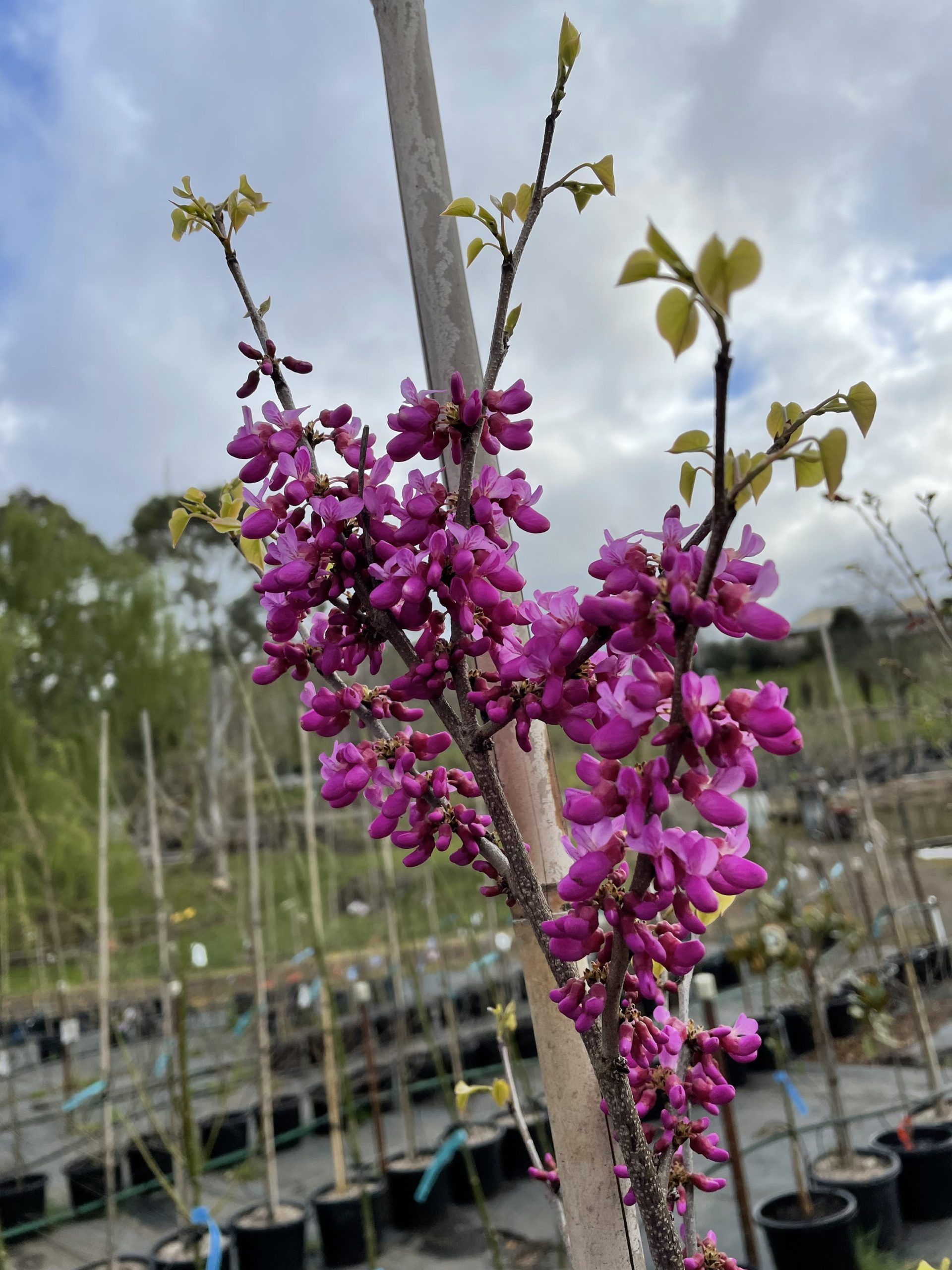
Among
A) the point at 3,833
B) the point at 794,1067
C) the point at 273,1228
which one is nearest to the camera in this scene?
the point at 273,1228

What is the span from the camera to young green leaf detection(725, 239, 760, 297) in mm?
313

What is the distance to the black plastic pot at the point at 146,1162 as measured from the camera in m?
4.19

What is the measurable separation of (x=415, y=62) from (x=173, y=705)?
9.57 metres

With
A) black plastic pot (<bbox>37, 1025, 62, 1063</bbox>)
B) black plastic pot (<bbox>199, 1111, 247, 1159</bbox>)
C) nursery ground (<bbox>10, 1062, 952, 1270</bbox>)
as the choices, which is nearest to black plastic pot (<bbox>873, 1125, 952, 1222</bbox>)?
nursery ground (<bbox>10, 1062, 952, 1270</bbox>)

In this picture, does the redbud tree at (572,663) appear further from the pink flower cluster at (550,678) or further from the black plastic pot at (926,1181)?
the black plastic pot at (926,1181)

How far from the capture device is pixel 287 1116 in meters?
4.50

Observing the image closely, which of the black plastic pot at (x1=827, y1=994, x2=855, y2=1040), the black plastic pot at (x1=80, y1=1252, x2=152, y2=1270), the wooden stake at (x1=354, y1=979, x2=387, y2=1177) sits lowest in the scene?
the black plastic pot at (x1=827, y1=994, x2=855, y2=1040)

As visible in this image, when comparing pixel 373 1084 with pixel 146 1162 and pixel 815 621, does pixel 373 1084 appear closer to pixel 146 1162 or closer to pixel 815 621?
pixel 146 1162

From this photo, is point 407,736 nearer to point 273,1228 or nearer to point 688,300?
point 688,300

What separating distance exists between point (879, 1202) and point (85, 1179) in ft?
10.3

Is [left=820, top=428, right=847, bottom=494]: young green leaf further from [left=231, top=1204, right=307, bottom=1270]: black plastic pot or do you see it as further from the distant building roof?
the distant building roof

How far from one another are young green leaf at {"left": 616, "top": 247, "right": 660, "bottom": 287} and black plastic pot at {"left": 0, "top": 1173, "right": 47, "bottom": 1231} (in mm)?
4613

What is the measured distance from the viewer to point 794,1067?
4.05 meters

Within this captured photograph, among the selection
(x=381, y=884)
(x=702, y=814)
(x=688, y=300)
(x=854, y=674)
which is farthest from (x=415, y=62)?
(x=381, y=884)
